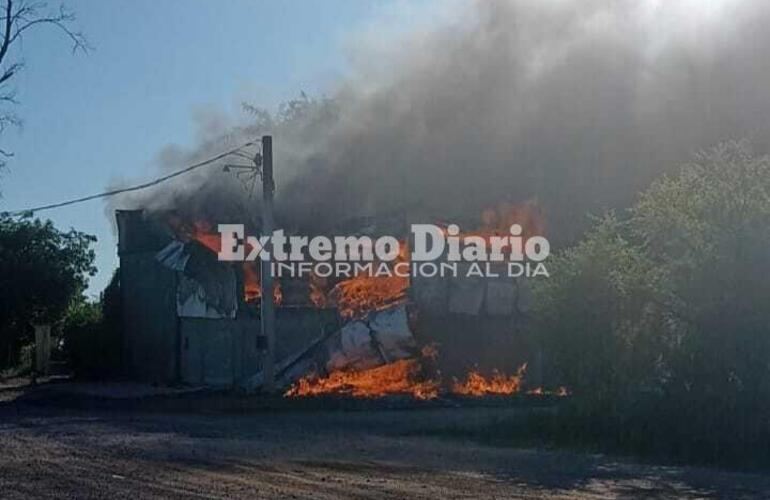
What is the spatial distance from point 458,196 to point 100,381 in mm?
13941

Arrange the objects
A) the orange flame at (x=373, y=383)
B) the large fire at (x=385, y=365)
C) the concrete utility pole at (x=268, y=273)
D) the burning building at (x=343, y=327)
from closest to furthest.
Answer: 1. the concrete utility pole at (x=268, y=273)
2. the orange flame at (x=373, y=383)
3. the large fire at (x=385, y=365)
4. the burning building at (x=343, y=327)

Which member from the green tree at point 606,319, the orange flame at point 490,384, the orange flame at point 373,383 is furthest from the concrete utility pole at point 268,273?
the green tree at point 606,319

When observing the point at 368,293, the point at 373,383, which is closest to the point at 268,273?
the point at 373,383

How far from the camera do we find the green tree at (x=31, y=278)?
48.9 metres

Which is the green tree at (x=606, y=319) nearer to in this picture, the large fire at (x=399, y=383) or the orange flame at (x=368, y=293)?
the large fire at (x=399, y=383)

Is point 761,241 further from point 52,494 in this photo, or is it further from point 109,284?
point 109,284

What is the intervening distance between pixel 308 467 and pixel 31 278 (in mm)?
35608

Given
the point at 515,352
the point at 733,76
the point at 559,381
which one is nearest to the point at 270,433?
the point at 559,381

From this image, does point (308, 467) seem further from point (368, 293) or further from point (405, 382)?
point (368, 293)

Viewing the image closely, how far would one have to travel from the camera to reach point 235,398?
30.1 m

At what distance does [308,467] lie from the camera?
16406 millimetres

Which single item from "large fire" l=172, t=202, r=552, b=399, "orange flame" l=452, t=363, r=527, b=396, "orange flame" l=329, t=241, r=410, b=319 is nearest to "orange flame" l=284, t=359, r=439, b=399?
"large fire" l=172, t=202, r=552, b=399

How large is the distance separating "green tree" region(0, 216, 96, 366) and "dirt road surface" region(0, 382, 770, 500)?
26005 mm

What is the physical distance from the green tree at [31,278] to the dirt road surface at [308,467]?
26005 mm
